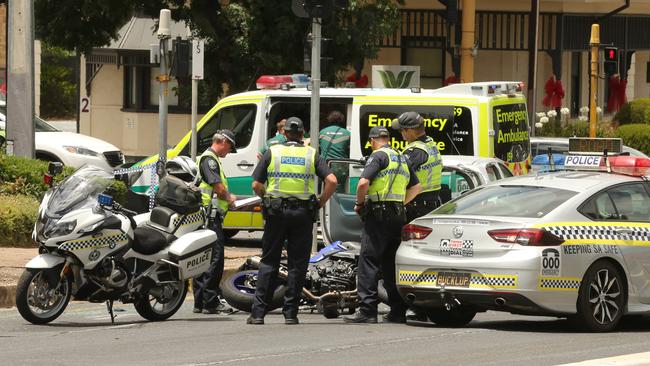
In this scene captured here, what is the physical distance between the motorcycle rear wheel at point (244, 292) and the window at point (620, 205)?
282 centimetres

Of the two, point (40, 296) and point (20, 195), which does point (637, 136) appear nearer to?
point (20, 195)

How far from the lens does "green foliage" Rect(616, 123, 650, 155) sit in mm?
33844

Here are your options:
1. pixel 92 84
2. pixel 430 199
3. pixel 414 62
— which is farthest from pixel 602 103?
pixel 430 199

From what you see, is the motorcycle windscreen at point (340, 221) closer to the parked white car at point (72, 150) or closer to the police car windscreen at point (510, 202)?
the police car windscreen at point (510, 202)

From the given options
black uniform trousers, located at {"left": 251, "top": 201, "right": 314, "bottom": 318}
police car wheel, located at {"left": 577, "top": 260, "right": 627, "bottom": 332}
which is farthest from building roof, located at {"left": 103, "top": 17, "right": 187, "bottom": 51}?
police car wheel, located at {"left": 577, "top": 260, "right": 627, "bottom": 332}

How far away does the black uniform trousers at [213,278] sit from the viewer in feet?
44.7

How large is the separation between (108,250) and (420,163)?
3.08 meters

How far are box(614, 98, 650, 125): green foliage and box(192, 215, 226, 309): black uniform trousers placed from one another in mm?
23776

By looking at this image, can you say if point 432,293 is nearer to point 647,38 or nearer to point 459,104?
point 459,104

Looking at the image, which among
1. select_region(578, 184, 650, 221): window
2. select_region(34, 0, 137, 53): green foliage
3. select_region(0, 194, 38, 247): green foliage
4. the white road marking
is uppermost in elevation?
select_region(34, 0, 137, 53): green foliage

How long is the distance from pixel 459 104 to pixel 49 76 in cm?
4523

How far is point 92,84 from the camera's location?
38875 mm

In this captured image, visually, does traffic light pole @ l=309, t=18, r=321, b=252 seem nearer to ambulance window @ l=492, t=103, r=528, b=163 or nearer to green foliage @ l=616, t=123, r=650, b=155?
ambulance window @ l=492, t=103, r=528, b=163

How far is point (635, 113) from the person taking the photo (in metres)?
36.2
